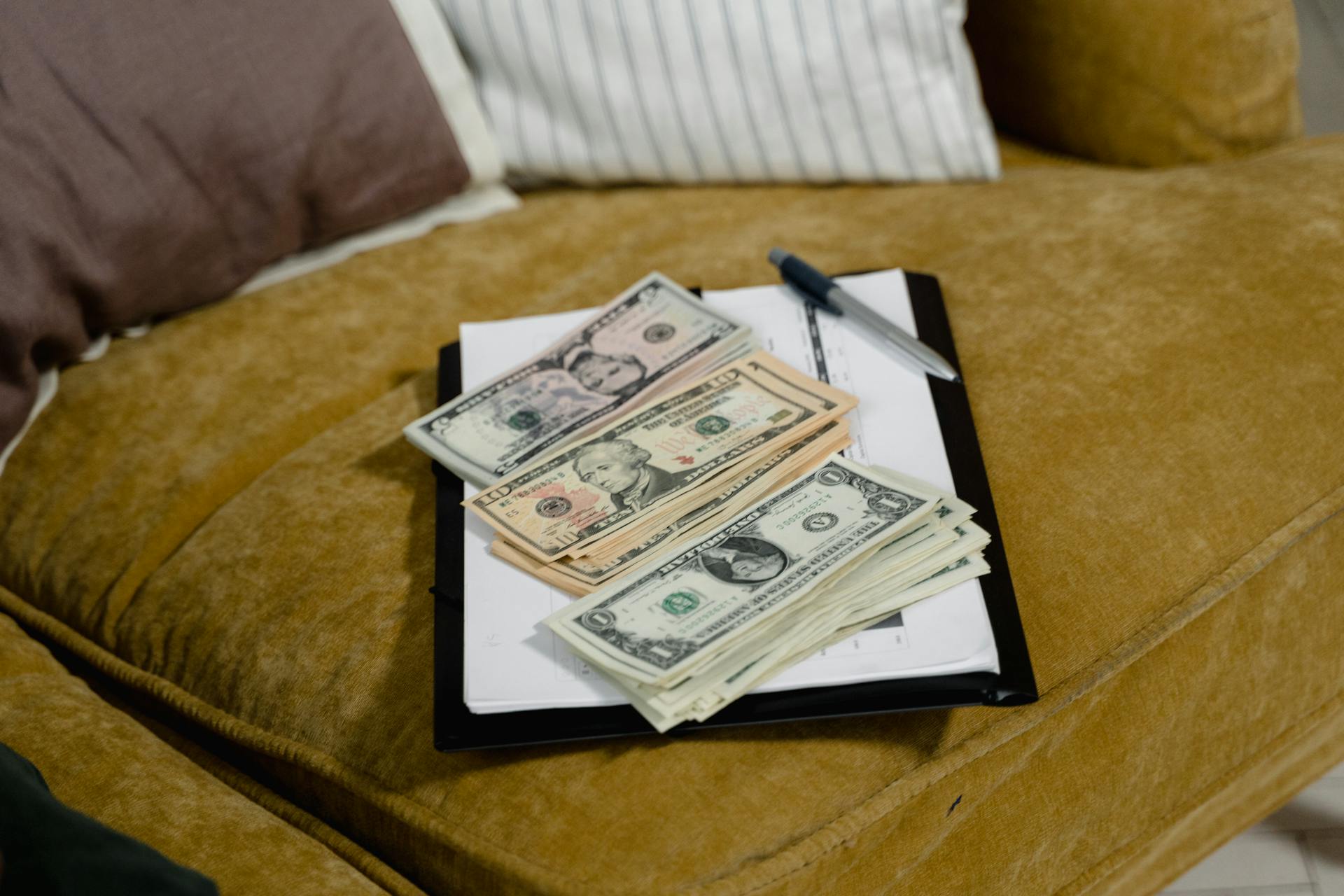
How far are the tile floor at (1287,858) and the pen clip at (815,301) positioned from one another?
667mm

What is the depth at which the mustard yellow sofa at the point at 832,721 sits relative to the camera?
764 millimetres

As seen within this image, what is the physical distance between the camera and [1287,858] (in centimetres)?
121

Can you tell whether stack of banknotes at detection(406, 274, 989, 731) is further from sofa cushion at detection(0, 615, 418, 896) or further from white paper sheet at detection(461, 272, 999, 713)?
sofa cushion at detection(0, 615, 418, 896)

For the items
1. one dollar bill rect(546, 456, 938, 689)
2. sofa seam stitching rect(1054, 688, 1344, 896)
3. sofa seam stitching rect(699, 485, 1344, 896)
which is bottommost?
sofa seam stitching rect(1054, 688, 1344, 896)

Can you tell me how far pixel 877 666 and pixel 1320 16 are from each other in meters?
1.13

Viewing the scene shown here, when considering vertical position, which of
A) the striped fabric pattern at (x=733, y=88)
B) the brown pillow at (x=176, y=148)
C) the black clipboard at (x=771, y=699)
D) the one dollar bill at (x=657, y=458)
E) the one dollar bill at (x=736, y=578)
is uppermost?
the brown pillow at (x=176, y=148)

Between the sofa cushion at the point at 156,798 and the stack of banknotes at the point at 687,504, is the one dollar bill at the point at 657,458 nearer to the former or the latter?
the stack of banknotes at the point at 687,504

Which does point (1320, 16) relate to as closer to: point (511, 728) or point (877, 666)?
point (877, 666)

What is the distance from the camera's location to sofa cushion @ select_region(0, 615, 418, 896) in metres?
0.78

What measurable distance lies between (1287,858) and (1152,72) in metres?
0.84

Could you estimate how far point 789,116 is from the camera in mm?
1290

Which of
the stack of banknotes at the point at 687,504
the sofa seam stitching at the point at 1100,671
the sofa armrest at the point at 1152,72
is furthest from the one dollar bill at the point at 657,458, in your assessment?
the sofa armrest at the point at 1152,72

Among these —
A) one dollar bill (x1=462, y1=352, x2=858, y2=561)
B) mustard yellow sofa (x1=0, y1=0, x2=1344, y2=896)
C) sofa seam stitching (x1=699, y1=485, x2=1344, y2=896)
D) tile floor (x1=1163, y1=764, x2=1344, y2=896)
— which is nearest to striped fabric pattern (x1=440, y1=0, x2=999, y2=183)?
mustard yellow sofa (x1=0, y1=0, x2=1344, y2=896)

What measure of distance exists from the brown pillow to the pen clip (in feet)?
1.51
